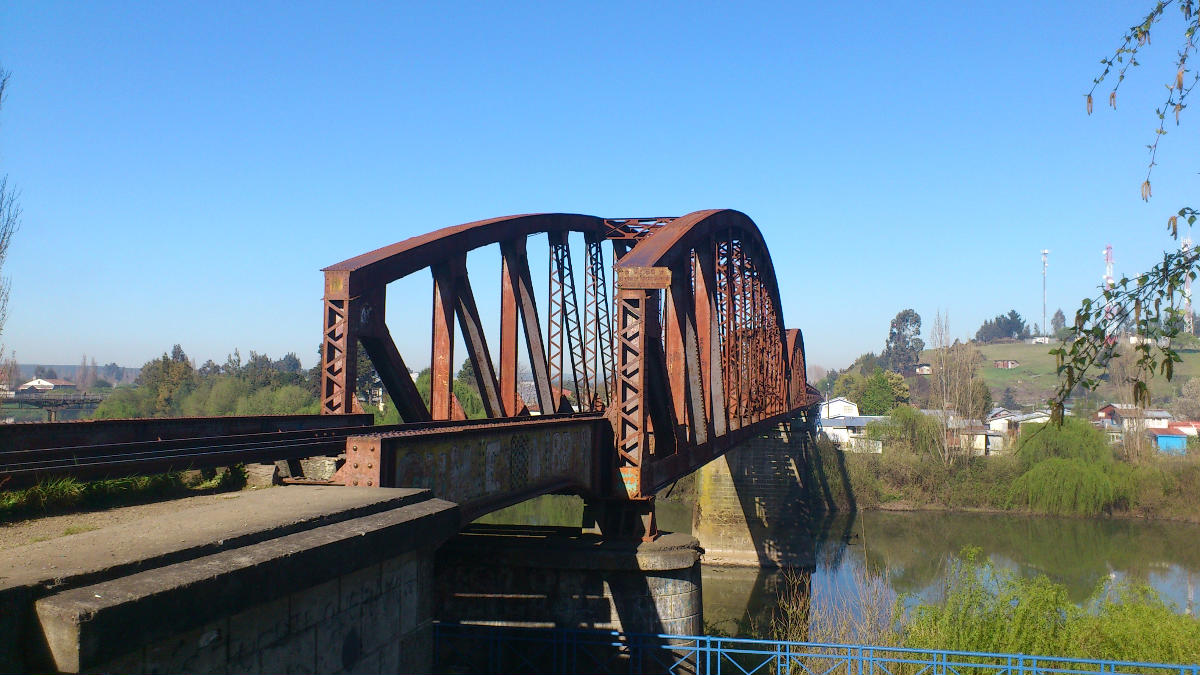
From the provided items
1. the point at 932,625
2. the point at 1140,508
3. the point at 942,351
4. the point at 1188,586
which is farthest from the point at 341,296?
the point at 942,351

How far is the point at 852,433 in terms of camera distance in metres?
75.5

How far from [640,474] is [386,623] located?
23.6 feet

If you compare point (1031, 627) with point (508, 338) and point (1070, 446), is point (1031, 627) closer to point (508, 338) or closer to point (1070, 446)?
point (508, 338)

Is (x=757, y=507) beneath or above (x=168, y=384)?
beneath

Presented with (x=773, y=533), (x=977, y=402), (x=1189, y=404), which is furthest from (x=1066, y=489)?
(x=1189, y=404)

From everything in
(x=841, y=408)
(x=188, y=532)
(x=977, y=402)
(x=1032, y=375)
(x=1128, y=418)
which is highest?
(x=1032, y=375)

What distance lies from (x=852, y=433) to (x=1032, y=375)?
3901 inches

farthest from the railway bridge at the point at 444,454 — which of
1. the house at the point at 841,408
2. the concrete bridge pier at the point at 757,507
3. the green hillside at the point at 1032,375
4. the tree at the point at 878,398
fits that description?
the green hillside at the point at 1032,375

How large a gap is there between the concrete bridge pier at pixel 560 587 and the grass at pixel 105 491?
18.5 ft

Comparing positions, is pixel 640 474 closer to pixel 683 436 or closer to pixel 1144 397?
pixel 683 436

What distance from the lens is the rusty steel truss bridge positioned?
745cm

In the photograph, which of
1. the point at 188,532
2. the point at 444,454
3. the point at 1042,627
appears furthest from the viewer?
the point at 1042,627

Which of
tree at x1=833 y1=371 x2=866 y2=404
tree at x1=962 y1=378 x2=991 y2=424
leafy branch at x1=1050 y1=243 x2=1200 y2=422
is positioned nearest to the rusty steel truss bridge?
leafy branch at x1=1050 y1=243 x2=1200 y2=422

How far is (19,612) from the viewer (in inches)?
131
